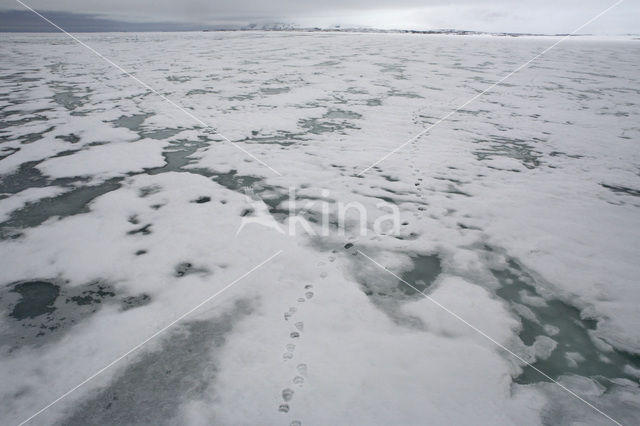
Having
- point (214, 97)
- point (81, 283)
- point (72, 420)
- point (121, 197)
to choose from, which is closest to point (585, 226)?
point (72, 420)

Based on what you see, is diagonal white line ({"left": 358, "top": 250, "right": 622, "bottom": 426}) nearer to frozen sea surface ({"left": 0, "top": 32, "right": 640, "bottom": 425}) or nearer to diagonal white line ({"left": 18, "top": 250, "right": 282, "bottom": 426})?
frozen sea surface ({"left": 0, "top": 32, "right": 640, "bottom": 425})

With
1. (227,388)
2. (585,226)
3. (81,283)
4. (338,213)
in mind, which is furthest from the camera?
(338,213)

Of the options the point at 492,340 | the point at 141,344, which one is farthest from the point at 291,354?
the point at 492,340

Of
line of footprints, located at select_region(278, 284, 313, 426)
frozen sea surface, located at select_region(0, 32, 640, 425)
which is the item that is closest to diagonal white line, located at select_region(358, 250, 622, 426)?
frozen sea surface, located at select_region(0, 32, 640, 425)

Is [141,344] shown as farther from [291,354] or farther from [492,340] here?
[492,340]

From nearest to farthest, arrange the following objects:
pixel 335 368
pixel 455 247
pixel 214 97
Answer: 1. pixel 335 368
2. pixel 455 247
3. pixel 214 97

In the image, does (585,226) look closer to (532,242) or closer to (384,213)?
(532,242)

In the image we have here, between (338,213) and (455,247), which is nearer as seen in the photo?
(455,247)

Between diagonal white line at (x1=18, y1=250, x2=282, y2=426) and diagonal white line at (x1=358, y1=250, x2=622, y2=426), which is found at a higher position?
diagonal white line at (x1=18, y1=250, x2=282, y2=426)
